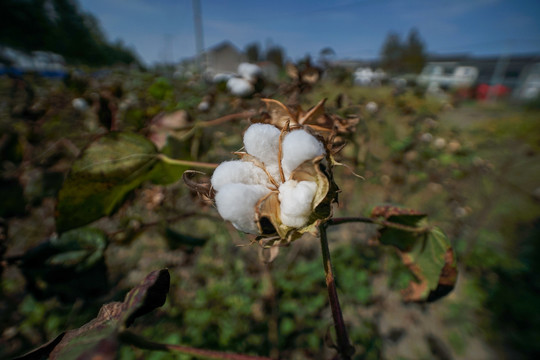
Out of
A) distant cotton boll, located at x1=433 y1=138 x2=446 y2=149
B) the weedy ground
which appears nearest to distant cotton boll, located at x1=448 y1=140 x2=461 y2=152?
distant cotton boll, located at x1=433 y1=138 x2=446 y2=149

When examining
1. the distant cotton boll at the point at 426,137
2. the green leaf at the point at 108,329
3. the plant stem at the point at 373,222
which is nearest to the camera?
the green leaf at the point at 108,329

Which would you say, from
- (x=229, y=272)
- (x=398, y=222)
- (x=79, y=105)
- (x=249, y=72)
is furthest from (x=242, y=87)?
(x=79, y=105)

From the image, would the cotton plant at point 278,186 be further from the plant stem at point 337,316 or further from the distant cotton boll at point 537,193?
the distant cotton boll at point 537,193

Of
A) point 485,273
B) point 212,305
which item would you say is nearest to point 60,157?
point 212,305

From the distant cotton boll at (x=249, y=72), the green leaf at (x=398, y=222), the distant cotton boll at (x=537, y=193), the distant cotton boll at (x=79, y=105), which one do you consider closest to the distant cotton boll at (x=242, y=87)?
the distant cotton boll at (x=249, y=72)

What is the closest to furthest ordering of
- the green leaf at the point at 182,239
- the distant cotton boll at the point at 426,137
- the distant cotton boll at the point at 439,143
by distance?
the green leaf at the point at 182,239
the distant cotton boll at the point at 426,137
the distant cotton boll at the point at 439,143

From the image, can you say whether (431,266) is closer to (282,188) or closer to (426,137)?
(282,188)

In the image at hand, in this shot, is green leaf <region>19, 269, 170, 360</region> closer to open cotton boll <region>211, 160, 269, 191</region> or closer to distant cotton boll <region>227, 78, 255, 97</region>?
open cotton boll <region>211, 160, 269, 191</region>

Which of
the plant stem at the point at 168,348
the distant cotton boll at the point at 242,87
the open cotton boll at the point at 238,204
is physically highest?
the distant cotton boll at the point at 242,87

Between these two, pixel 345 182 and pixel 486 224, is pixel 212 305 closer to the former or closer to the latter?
pixel 345 182
